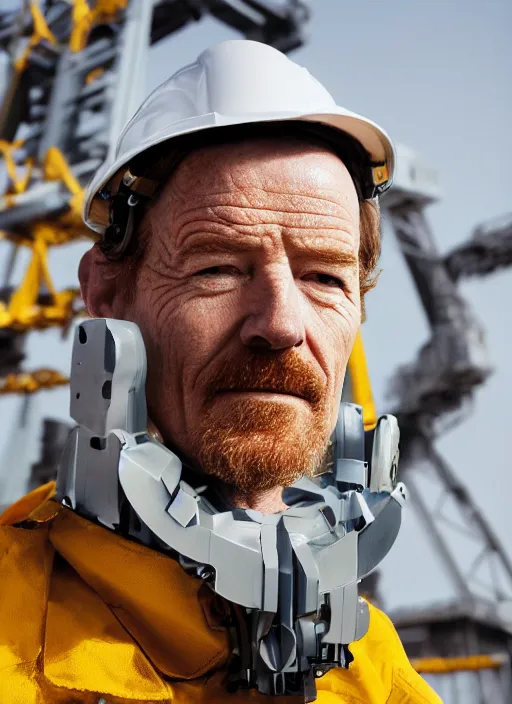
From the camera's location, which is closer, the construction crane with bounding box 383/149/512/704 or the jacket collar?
the jacket collar

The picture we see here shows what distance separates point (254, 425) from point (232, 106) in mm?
280

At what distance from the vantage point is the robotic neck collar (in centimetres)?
64

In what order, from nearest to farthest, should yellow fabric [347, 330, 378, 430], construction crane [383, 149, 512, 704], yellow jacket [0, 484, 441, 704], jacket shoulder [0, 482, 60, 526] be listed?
yellow jacket [0, 484, 441, 704] < jacket shoulder [0, 482, 60, 526] < yellow fabric [347, 330, 378, 430] < construction crane [383, 149, 512, 704]

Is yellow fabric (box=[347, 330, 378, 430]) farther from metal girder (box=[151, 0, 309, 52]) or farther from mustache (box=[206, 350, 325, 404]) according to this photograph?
metal girder (box=[151, 0, 309, 52])

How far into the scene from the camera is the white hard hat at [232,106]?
0.72 m

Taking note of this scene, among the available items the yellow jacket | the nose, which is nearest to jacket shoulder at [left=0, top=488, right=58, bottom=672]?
the yellow jacket

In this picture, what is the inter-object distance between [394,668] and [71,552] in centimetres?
37

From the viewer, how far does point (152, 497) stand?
25.5 inches

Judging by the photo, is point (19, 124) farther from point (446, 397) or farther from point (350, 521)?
Result: point (350, 521)

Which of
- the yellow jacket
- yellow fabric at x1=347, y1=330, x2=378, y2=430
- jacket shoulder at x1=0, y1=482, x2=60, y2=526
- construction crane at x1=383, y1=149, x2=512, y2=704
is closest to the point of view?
the yellow jacket

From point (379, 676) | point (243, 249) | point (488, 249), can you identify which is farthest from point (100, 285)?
point (488, 249)

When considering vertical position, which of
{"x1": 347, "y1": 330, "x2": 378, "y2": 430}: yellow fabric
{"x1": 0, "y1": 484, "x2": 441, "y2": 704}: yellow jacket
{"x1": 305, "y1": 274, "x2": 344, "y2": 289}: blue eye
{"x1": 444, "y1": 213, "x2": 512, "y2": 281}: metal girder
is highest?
{"x1": 444, "y1": 213, "x2": 512, "y2": 281}: metal girder

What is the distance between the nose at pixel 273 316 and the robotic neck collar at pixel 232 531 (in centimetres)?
10

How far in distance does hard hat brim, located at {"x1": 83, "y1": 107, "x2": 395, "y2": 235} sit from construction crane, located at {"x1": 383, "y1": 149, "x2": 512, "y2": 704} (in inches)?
59.5
